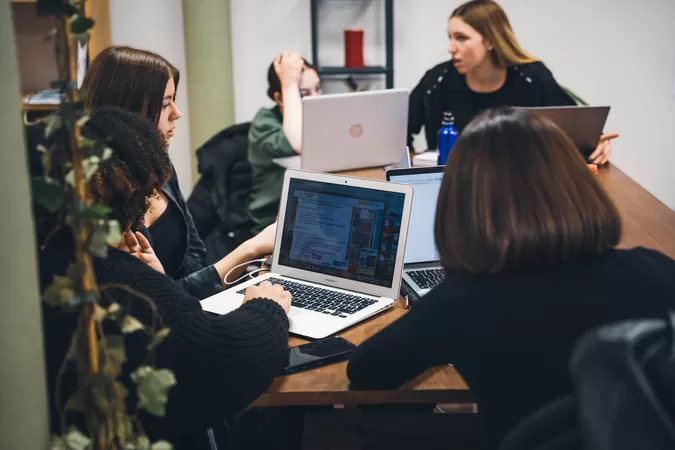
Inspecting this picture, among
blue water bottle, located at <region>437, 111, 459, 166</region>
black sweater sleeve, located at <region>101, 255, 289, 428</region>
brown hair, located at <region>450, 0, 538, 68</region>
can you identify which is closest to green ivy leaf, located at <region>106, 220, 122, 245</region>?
black sweater sleeve, located at <region>101, 255, 289, 428</region>

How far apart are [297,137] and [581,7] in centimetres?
215

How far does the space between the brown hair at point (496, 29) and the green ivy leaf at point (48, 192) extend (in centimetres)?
266

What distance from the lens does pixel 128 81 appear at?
2.02 meters

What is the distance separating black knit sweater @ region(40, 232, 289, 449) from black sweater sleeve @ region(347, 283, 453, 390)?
0.51 feet

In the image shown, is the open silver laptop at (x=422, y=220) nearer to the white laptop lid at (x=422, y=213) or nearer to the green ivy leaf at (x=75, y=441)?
the white laptop lid at (x=422, y=213)

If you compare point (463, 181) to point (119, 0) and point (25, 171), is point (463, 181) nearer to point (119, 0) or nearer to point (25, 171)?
point (25, 171)

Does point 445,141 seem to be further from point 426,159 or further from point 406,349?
point 406,349

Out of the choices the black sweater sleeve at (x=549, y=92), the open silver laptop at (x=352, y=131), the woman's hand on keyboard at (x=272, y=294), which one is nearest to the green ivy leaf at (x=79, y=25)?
the woman's hand on keyboard at (x=272, y=294)

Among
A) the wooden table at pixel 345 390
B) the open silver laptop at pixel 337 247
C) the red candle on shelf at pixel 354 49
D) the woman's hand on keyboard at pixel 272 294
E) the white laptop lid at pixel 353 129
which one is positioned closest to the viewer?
the wooden table at pixel 345 390

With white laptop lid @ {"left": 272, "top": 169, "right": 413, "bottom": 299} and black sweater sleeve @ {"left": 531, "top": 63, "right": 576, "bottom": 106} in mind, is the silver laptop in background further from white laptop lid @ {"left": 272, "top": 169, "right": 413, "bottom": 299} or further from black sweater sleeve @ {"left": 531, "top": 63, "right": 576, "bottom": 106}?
white laptop lid @ {"left": 272, "top": 169, "right": 413, "bottom": 299}

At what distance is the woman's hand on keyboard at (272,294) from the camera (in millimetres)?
1641

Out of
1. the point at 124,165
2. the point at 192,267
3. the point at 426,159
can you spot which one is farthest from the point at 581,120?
the point at 124,165

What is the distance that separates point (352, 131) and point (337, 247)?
1.10 m

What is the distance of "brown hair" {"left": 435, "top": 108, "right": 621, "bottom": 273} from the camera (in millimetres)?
1188
